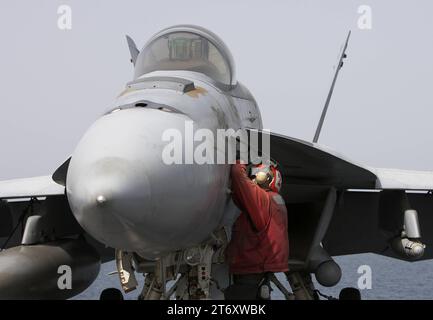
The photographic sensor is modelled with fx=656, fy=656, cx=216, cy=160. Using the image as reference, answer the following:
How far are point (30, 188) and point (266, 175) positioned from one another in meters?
4.28

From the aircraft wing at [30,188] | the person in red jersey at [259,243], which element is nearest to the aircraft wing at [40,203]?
the aircraft wing at [30,188]

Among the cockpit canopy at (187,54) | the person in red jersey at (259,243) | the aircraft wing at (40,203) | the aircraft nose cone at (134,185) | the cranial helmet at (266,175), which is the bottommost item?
the aircraft wing at (40,203)

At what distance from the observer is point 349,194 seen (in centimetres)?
883

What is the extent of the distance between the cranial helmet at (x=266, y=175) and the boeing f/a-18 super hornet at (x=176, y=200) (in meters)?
0.26

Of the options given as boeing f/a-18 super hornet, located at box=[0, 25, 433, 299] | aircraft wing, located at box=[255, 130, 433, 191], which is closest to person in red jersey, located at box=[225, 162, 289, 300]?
boeing f/a-18 super hornet, located at box=[0, 25, 433, 299]

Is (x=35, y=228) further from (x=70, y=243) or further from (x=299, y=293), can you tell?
(x=299, y=293)

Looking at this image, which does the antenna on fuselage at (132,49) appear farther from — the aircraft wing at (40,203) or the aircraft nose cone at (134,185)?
the aircraft nose cone at (134,185)

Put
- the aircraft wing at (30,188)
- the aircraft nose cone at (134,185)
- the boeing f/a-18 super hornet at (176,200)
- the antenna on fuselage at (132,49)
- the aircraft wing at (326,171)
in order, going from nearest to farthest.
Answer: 1. the aircraft nose cone at (134,185)
2. the boeing f/a-18 super hornet at (176,200)
3. the aircraft wing at (326,171)
4. the aircraft wing at (30,188)
5. the antenna on fuselage at (132,49)

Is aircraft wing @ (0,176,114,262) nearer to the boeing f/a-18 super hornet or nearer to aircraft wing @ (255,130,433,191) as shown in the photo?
the boeing f/a-18 super hornet

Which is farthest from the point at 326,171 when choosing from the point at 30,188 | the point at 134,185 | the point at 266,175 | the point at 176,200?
the point at 30,188

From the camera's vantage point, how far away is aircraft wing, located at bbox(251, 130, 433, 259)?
6.34 m

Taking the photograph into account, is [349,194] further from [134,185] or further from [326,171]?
[134,185]

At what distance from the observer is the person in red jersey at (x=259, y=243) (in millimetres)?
5566
